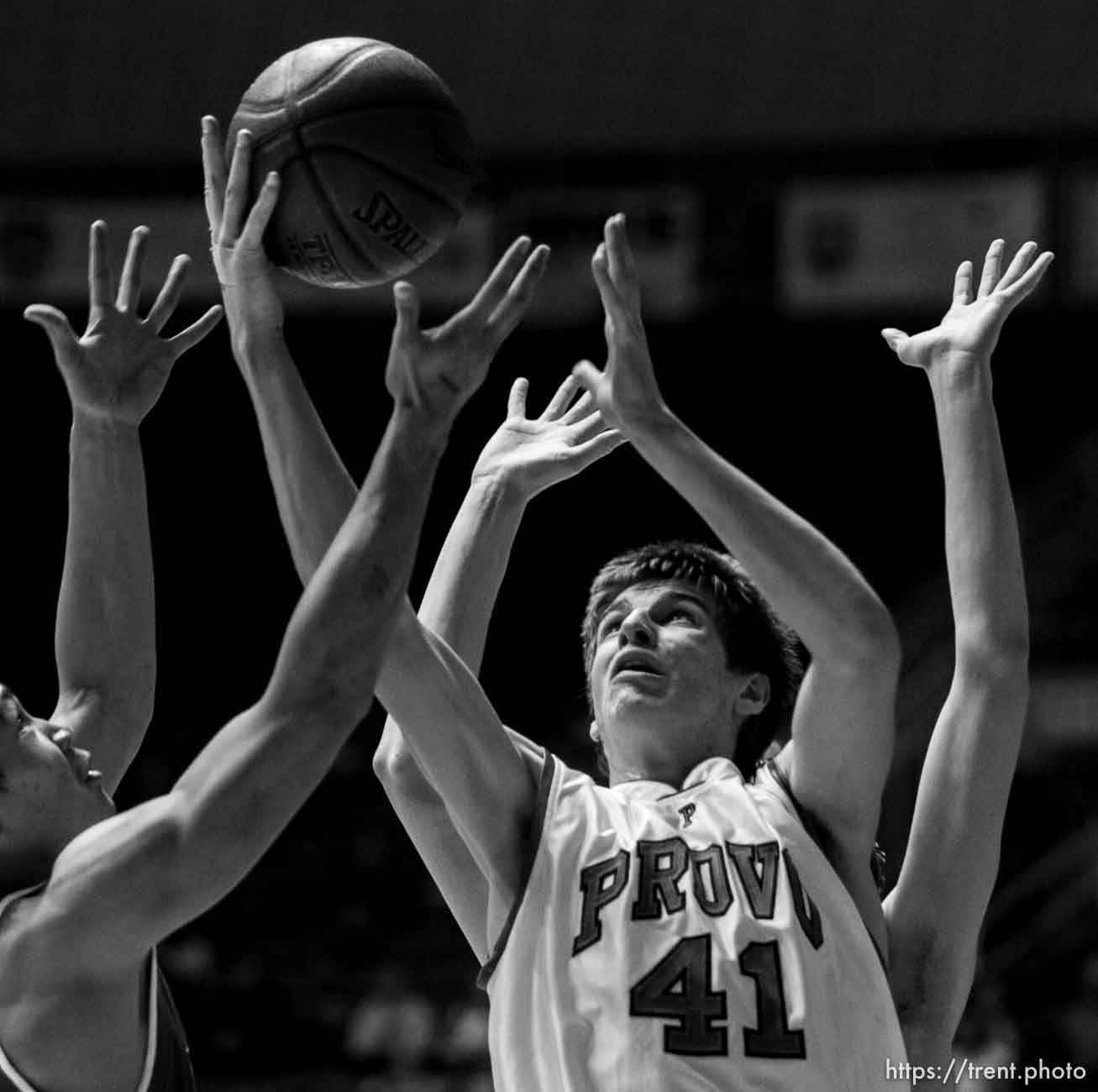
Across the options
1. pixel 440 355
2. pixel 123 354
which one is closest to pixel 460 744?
pixel 440 355

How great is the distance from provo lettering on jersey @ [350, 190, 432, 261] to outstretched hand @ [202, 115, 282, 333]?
23 centimetres

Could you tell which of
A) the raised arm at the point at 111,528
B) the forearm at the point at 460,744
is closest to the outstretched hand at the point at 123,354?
the raised arm at the point at 111,528

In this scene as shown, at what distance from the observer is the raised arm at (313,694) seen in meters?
2.77

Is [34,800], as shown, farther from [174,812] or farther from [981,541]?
[981,541]

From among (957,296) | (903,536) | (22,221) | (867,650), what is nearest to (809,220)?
(903,536)

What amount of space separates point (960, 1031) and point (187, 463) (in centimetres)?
867

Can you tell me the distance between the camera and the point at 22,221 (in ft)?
42.5

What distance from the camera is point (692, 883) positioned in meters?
3.23

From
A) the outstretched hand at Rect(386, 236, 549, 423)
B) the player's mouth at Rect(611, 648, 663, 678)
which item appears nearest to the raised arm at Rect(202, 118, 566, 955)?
the outstretched hand at Rect(386, 236, 549, 423)

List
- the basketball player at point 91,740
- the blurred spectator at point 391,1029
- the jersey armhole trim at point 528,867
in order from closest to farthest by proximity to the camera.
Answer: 1. the basketball player at point 91,740
2. the jersey armhole trim at point 528,867
3. the blurred spectator at point 391,1029

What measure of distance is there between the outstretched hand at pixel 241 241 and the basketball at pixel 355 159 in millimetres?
110

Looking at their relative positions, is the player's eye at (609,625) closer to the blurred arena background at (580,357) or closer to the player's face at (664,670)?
the player's face at (664,670)

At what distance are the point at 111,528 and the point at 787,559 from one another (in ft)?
5.10

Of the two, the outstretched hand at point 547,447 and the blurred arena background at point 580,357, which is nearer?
the outstretched hand at point 547,447
